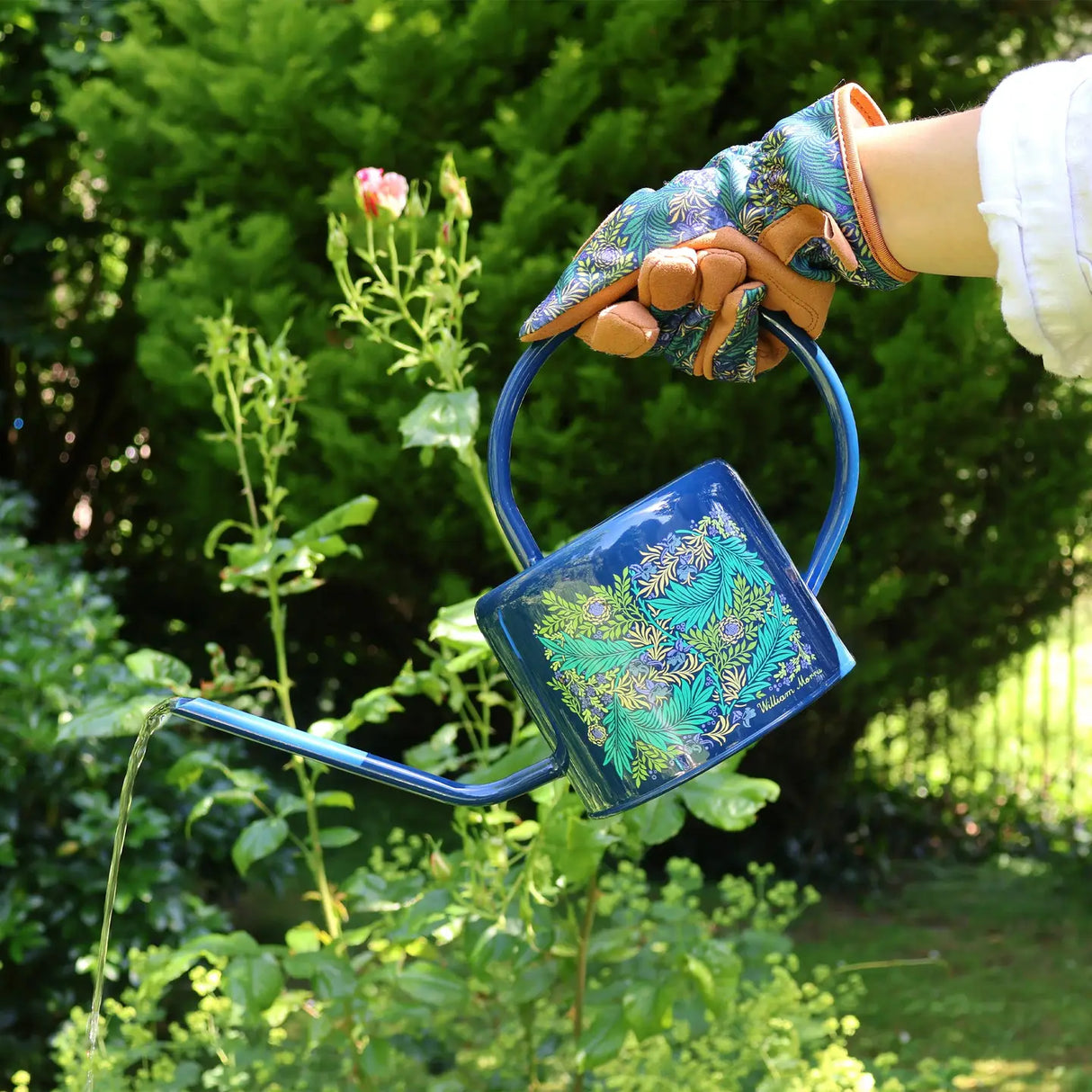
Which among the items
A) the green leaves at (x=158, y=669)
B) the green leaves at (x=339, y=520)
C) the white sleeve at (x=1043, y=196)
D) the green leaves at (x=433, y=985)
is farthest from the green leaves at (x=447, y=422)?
the white sleeve at (x=1043, y=196)

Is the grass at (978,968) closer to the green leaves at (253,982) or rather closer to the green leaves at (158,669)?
the green leaves at (253,982)

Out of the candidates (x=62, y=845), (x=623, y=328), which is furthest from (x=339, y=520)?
(x=62, y=845)

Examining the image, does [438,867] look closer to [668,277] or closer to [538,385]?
[668,277]

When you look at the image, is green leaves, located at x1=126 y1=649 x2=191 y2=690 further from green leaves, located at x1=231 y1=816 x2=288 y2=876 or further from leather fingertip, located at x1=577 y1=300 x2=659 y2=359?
leather fingertip, located at x1=577 y1=300 x2=659 y2=359

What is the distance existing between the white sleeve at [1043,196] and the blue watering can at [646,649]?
0.28 m

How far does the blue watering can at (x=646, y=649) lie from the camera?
1010 millimetres

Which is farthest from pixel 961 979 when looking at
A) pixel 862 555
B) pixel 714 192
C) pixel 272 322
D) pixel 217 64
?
pixel 217 64

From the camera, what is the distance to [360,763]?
3.28 feet

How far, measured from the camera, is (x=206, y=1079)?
5.97 ft

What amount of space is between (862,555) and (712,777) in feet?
5.44

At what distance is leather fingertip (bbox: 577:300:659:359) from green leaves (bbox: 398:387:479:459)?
1.89 ft

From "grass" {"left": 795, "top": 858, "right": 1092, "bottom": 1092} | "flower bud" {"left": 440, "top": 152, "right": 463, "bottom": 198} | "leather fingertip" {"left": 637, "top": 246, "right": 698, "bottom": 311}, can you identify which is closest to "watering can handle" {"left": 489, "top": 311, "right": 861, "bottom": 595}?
"leather fingertip" {"left": 637, "top": 246, "right": 698, "bottom": 311}

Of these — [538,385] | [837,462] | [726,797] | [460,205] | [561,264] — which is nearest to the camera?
[837,462]

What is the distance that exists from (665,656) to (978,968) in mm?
2721
